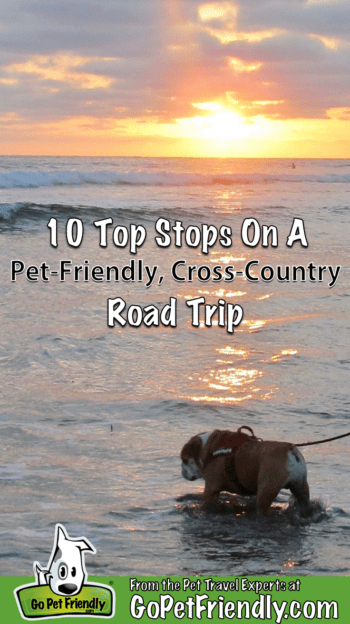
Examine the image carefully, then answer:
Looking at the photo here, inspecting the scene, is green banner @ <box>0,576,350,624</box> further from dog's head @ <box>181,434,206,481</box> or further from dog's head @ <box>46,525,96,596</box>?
dog's head @ <box>181,434,206,481</box>

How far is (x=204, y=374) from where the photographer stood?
865 centimetres

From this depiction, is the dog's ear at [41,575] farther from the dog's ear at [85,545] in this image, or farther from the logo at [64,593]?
the dog's ear at [85,545]

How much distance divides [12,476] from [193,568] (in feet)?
6.14

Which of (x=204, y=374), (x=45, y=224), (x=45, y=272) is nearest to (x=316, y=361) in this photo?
(x=204, y=374)

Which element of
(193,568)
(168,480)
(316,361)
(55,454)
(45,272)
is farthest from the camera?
(45,272)

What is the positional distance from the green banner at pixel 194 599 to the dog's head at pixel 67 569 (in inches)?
1.6

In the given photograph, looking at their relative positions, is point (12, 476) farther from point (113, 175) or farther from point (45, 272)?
point (113, 175)

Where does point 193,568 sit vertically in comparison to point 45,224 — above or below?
below

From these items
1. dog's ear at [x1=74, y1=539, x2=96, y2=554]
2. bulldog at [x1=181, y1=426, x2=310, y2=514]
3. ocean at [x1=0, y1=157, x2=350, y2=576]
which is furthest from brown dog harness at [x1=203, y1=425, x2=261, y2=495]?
dog's ear at [x1=74, y1=539, x2=96, y2=554]

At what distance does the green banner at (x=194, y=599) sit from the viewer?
3.90m

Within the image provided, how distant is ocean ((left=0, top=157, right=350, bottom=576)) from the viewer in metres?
4.92

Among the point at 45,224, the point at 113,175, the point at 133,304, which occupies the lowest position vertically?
the point at 133,304

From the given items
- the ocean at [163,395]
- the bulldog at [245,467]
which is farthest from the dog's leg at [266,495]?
the ocean at [163,395]

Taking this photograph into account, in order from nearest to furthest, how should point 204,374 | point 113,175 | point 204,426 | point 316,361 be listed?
point 204,426, point 204,374, point 316,361, point 113,175
